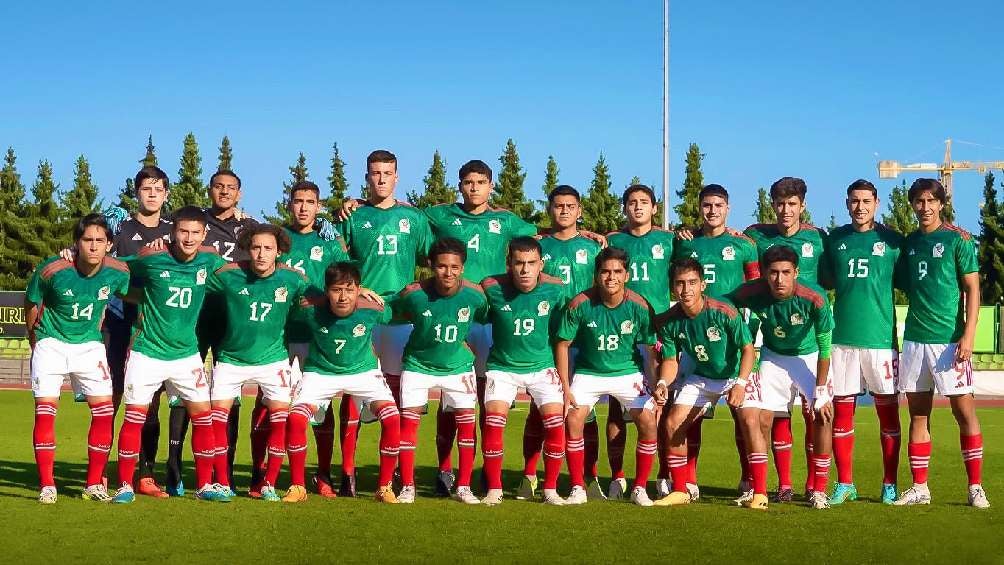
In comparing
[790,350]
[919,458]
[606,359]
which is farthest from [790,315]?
[919,458]

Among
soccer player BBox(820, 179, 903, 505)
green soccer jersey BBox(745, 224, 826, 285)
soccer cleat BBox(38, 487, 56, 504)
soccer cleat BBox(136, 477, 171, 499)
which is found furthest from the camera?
green soccer jersey BBox(745, 224, 826, 285)

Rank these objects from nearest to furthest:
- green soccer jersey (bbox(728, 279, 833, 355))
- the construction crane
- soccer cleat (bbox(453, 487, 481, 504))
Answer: green soccer jersey (bbox(728, 279, 833, 355)) → soccer cleat (bbox(453, 487, 481, 504)) → the construction crane

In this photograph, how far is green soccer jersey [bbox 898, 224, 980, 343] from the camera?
8.05 m

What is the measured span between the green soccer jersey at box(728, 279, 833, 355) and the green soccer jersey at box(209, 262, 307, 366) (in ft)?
11.0

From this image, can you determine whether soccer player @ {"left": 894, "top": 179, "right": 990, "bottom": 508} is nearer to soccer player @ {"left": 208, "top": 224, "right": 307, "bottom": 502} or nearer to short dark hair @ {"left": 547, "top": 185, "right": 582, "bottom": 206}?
short dark hair @ {"left": 547, "top": 185, "right": 582, "bottom": 206}

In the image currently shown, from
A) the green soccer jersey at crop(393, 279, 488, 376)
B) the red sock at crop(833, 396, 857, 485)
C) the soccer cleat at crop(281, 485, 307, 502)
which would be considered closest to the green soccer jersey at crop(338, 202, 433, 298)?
the green soccer jersey at crop(393, 279, 488, 376)

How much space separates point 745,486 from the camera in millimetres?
8531

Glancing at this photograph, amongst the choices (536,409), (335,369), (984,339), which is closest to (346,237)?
(335,369)

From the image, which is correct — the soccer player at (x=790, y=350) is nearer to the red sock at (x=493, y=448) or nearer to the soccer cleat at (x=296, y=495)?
the red sock at (x=493, y=448)

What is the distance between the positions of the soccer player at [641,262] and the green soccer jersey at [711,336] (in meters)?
0.59

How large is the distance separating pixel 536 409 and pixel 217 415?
7.76ft

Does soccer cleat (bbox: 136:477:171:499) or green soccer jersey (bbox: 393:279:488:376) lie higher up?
green soccer jersey (bbox: 393:279:488:376)

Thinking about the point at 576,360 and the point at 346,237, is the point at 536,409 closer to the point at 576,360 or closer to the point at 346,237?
the point at 576,360

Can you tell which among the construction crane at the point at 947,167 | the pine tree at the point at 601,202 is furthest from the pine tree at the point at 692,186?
the construction crane at the point at 947,167
